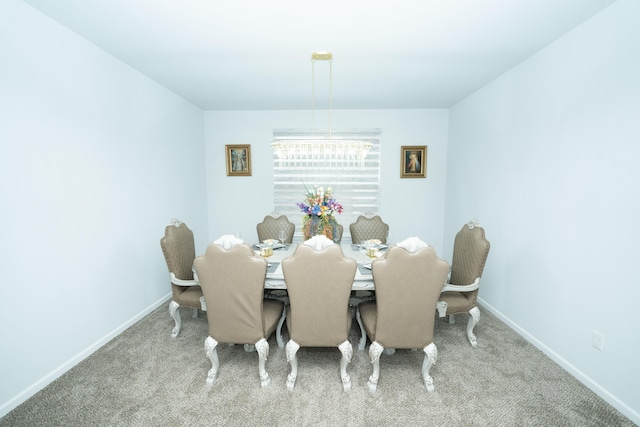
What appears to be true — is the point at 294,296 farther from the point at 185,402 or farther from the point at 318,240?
the point at 185,402

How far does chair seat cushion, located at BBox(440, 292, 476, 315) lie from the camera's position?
2.41 m

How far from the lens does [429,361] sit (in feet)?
6.44

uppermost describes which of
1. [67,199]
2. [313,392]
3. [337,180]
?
[337,180]

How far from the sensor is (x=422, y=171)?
457 cm

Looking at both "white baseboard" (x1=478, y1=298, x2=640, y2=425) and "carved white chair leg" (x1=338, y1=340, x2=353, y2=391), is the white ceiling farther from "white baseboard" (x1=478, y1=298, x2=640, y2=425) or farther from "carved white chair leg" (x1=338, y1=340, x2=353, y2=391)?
"white baseboard" (x1=478, y1=298, x2=640, y2=425)

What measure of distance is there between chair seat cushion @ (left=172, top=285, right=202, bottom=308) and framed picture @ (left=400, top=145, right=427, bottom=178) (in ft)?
11.5

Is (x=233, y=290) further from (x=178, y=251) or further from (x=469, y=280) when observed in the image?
(x=469, y=280)

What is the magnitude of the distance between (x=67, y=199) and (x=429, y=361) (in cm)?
304

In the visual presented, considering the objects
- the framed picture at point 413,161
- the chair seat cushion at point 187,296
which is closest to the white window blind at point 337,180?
the framed picture at point 413,161

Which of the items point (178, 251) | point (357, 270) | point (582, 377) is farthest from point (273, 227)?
point (582, 377)

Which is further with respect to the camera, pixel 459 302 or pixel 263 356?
pixel 459 302

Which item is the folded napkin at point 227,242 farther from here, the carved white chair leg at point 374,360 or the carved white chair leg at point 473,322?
the carved white chair leg at point 473,322

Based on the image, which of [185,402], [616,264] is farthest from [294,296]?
[616,264]

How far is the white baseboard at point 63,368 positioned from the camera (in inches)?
70.8
